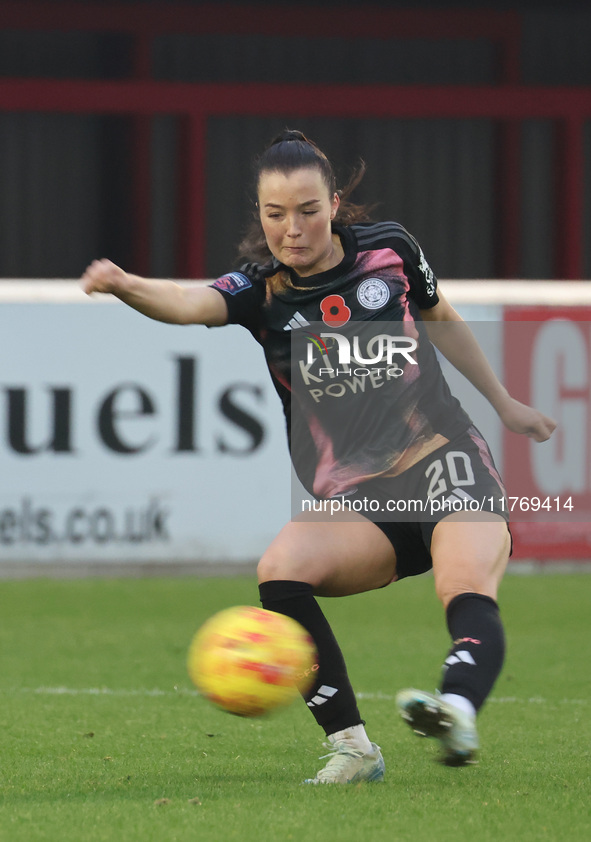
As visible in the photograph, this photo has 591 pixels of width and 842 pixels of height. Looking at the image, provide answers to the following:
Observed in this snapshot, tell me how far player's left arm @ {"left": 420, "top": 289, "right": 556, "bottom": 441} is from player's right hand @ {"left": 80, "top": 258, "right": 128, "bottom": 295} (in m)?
1.04

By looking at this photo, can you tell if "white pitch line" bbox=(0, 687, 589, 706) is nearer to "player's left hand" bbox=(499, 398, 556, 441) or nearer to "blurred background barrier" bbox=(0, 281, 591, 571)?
"player's left hand" bbox=(499, 398, 556, 441)

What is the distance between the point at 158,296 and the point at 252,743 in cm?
183

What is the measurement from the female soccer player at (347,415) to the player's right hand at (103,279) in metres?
0.21

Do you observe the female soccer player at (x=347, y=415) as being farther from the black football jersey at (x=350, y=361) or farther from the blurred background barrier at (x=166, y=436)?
the blurred background barrier at (x=166, y=436)

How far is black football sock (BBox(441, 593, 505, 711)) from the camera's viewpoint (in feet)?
11.5

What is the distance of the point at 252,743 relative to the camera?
4867mm

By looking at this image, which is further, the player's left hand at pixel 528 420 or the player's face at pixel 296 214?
the player's left hand at pixel 528 420

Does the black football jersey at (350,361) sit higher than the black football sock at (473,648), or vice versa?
the black football jersey at (350,361)

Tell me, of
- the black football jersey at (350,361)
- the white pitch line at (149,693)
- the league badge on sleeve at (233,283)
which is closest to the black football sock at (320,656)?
the black football jersey at (350,361)

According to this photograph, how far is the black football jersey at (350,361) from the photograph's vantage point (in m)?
3.99

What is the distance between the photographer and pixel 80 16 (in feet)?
49.9

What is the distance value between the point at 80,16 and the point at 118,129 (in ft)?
4.23

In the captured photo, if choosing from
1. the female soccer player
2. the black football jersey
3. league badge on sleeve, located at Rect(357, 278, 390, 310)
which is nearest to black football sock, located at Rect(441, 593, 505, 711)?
the female soccer player

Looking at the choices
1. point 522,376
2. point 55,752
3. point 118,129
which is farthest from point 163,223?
point 55,752
